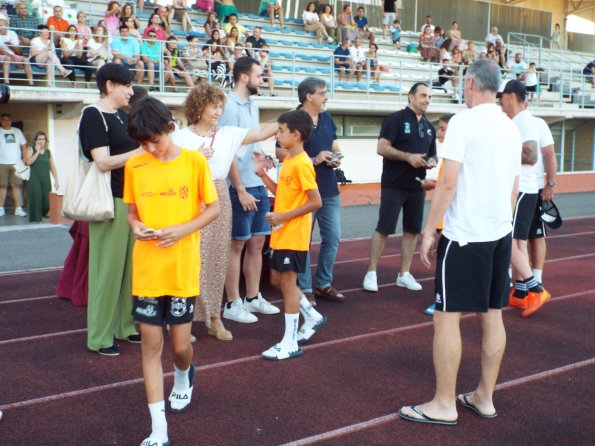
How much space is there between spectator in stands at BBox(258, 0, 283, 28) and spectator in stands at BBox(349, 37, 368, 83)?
2.64m

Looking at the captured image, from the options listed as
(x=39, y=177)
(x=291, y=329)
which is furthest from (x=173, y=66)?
(x=291, y=329)

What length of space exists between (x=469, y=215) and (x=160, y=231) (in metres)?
1.66

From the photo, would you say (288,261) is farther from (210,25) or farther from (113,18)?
(210,25)

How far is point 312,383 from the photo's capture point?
453 centimetres

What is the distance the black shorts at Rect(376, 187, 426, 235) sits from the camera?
7148 mm

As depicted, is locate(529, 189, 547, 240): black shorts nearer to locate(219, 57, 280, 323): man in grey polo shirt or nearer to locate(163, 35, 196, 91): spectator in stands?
locate(219, 57, 280, 323): man in grey polo shirt

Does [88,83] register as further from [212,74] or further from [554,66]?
[554,66]

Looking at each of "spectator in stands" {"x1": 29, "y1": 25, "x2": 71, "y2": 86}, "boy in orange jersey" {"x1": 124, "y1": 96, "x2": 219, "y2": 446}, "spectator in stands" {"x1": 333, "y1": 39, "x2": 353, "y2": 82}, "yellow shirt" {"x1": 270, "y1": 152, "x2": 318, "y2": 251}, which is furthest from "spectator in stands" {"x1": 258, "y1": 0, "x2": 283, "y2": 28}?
"boy in orange jersey" {"x1": 124, "y1": 96, "x2": 219, "y2": 446}

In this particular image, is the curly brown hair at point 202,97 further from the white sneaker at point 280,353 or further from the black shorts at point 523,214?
the black shorts at point 523,214

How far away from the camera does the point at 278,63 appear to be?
1883cm

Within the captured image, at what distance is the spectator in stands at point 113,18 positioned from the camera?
15.1 m

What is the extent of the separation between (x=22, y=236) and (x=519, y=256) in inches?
A: 308

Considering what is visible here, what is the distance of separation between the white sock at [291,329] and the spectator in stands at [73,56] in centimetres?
1003

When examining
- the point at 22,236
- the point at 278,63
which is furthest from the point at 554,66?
the point at 22,236
